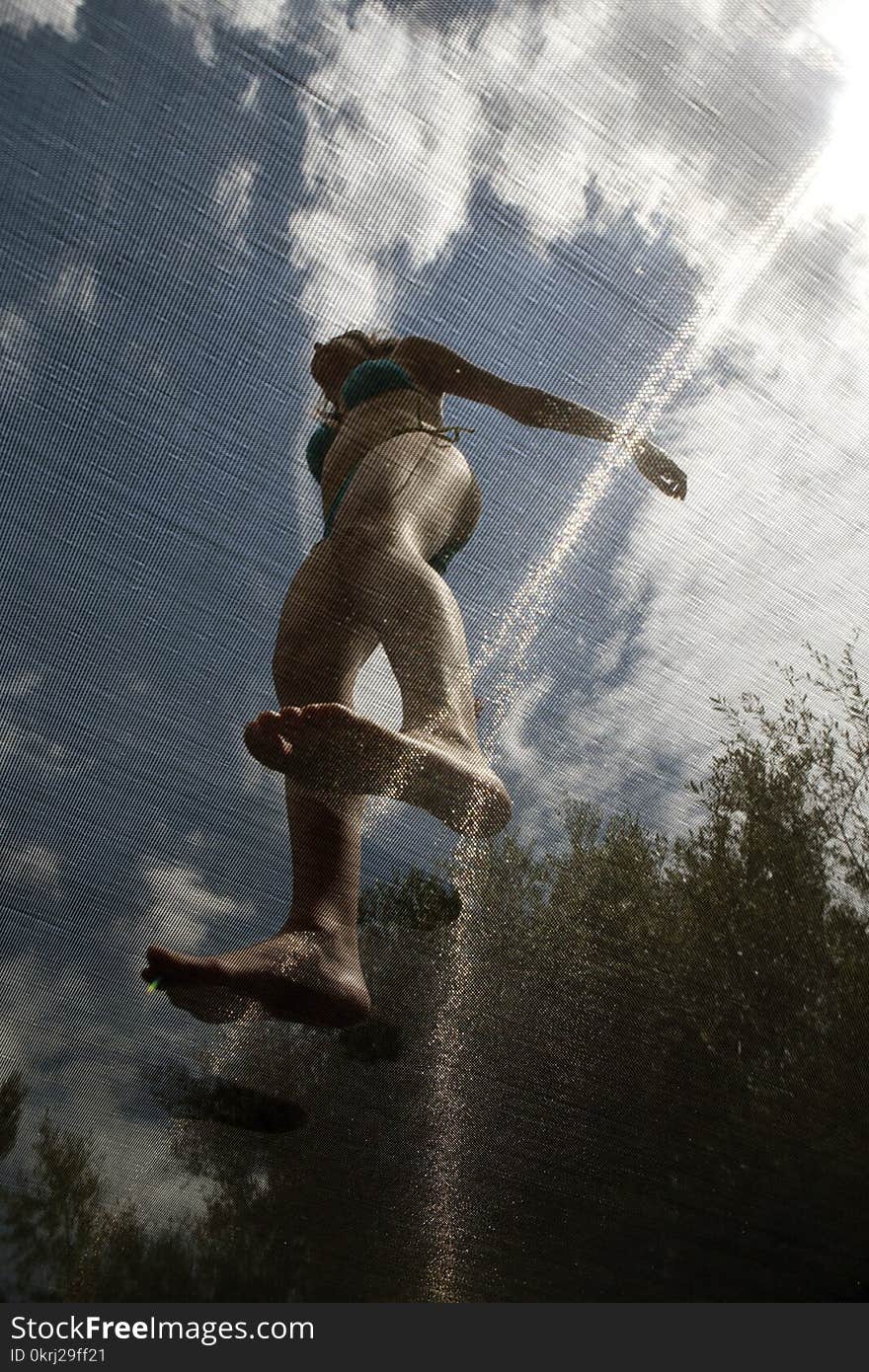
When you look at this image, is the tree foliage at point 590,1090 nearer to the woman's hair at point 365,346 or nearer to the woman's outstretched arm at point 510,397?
the woman's outstretched arm at point 510,397

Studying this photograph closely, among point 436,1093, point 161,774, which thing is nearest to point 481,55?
point 161,774

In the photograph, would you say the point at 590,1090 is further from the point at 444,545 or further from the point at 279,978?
the point at 444,545

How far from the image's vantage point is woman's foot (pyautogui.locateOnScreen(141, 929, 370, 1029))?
1049mm

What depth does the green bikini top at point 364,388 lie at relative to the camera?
1.18 meters

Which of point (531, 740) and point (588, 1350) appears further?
point (588, 1350)

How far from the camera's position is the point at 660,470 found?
1.31 m

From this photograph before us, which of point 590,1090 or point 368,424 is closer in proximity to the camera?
point 368,424

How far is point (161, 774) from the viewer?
1351 millimetres

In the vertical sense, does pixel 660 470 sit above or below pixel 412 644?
above

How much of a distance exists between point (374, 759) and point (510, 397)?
0.55m

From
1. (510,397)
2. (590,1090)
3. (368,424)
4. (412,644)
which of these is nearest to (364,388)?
(368,424)

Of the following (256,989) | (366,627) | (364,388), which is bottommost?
(256,989)

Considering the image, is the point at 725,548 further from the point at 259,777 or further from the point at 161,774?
the point at 161,774

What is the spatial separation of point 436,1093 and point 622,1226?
42 cm
